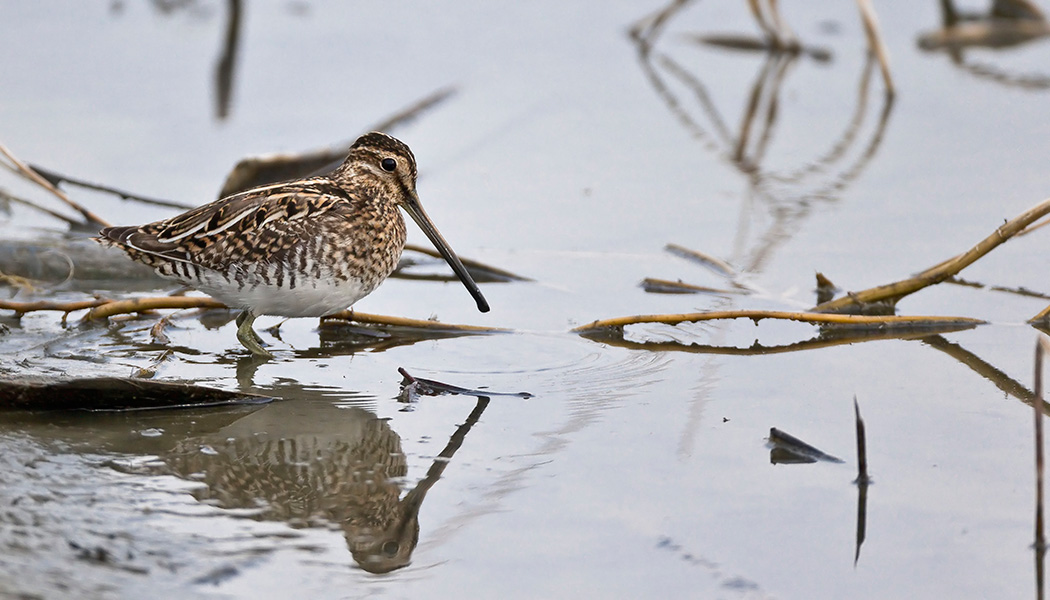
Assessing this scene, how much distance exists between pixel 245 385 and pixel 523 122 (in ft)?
14.0

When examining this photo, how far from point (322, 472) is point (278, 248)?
1.35 m

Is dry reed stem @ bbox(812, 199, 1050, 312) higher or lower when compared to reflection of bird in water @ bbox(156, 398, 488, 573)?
higher

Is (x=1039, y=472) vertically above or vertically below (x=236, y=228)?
below

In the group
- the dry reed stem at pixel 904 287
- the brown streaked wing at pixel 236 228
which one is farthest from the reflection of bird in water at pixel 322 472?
the dry reed stem at pixel 904 287

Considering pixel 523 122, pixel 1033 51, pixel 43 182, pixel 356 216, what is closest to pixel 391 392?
pixel 356 216

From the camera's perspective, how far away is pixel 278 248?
5.12 m

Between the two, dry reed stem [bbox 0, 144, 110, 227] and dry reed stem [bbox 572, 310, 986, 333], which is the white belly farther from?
dry reed stem [bbox 0, 144, 110, 227]

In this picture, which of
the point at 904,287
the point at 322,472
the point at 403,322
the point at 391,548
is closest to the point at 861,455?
the point at 391,548

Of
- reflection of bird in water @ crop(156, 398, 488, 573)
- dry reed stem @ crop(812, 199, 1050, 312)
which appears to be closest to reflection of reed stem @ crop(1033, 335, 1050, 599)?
reflection of bird in water @ crop(156, 398, 488, 573)

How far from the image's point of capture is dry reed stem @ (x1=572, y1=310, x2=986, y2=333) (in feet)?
17.0

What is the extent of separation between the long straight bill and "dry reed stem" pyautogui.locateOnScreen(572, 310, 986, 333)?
16.7 inches

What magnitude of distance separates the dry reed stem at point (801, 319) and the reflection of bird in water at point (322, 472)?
0.90m

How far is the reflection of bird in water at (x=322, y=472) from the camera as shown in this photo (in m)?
3.64

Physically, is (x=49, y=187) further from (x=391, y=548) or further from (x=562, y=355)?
(x=391, y=548)
